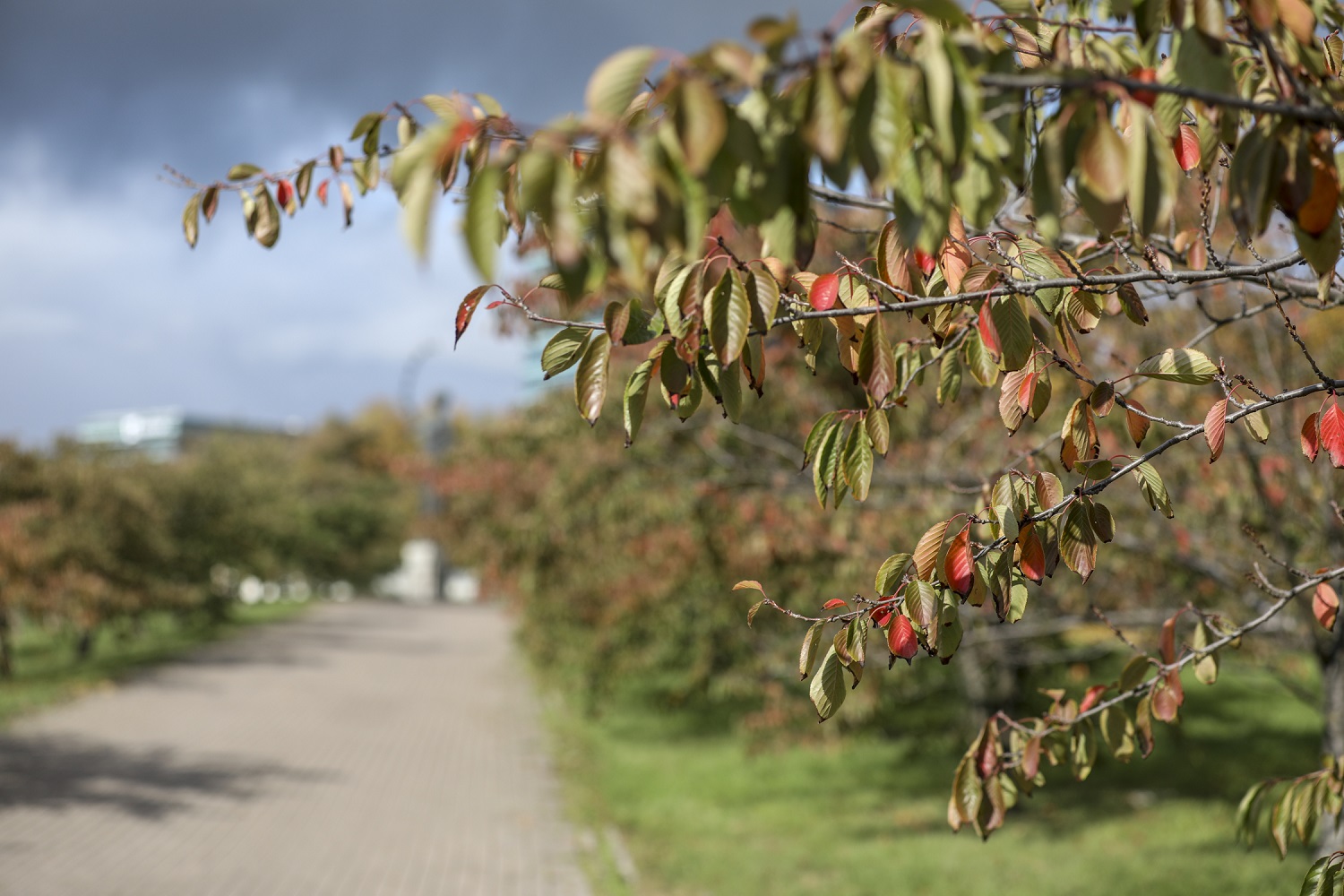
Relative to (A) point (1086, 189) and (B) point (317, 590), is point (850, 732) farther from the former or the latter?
(B) point (317, 590)

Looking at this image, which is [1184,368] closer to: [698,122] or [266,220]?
[698,122]

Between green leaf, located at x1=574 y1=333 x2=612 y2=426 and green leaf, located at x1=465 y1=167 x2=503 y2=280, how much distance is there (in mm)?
638

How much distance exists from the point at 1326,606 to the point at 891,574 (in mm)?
1224

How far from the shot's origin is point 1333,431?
222cm

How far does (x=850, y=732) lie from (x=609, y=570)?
262cm

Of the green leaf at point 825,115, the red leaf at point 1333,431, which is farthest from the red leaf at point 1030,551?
the green leaf at point 825,115

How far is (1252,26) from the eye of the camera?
58.8 inches

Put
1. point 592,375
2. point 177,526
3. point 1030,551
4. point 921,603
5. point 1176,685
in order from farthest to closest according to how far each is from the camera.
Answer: point 177,526
point 1176,685
point 1030,551
point 921,603
point 592,375

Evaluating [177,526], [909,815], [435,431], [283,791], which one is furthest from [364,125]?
[435,431]

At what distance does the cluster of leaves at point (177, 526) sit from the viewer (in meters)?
12.0

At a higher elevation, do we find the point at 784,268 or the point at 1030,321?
the point at 784,268

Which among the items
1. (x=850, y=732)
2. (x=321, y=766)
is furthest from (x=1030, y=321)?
(x=321, y=766)

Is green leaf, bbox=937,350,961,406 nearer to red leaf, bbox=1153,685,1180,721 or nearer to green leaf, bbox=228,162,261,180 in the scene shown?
red leaf, bbox=1153,685,1180,721

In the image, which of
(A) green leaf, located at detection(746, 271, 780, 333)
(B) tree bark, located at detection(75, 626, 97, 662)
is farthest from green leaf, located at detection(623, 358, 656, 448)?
(B) tree bark, located at detection(75, 626, 97, 662)
